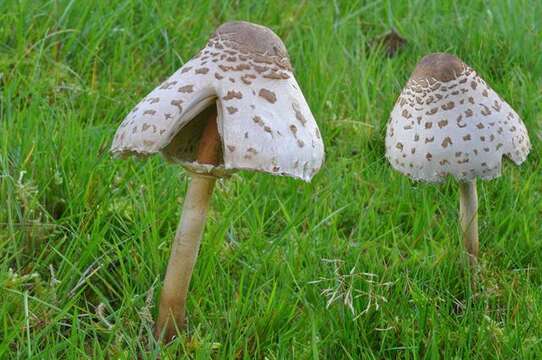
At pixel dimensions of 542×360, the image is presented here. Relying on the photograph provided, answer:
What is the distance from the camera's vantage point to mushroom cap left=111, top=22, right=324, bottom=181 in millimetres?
1990

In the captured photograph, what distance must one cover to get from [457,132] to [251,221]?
30.5 inches

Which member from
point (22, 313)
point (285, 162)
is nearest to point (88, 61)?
point (22, 313)

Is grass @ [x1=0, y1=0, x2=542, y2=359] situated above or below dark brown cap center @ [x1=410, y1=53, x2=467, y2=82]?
below

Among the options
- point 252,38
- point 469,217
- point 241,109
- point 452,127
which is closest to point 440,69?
point 452,127

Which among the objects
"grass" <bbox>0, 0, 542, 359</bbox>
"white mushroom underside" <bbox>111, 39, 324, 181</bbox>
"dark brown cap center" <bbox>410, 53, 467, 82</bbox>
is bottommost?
"grass" <bbox>0, 0, 542, 359</bbox>

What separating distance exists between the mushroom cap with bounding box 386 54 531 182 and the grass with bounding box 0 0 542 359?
31 cm

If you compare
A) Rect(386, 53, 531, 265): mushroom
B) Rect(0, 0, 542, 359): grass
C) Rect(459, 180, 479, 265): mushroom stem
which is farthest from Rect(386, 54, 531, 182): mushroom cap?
Rect(0, 0, 542, 359): grass

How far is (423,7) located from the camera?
4.46 m

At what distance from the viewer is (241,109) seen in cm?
202

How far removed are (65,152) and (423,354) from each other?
1344mm

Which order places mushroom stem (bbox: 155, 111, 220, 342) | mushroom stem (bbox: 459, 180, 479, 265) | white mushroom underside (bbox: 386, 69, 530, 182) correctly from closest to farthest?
mushroom stem (bbox: 155, 111, 220, 342) → white mushroom underside (bbox: 386, 69, 530, 182) → mushroom stem (bbox: 459, 180, 479, 265)

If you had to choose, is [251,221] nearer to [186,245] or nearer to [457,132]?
[186,245]

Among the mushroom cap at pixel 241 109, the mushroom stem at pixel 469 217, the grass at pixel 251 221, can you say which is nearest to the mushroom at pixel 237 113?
the mushroom cap at pixel 241 109

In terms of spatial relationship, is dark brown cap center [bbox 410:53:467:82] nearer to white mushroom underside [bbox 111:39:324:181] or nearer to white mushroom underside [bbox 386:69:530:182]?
white mushroom underside [bbox 386:69:530:182]
